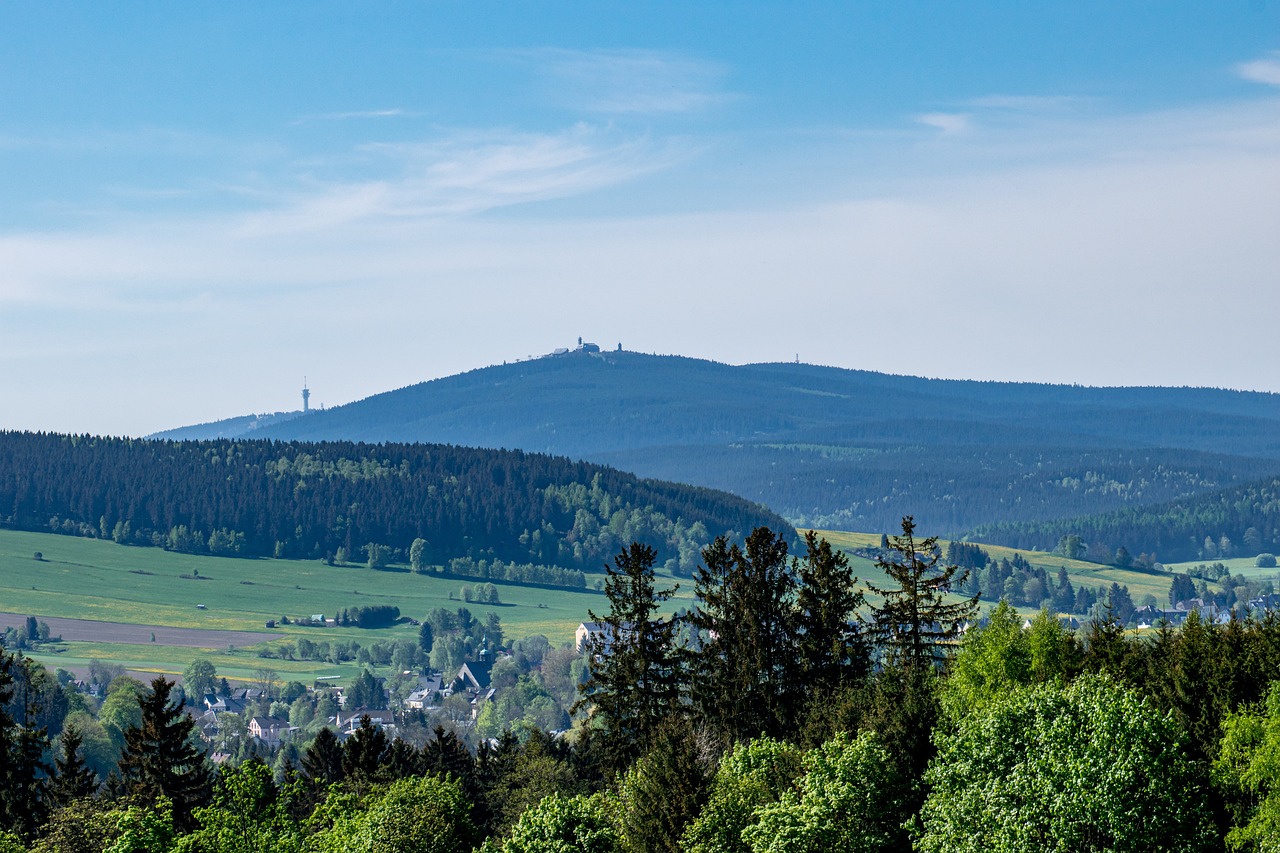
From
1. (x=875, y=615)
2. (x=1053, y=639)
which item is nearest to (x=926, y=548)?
(x=875, y=615)

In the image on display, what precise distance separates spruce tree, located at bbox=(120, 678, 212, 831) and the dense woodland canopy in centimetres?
19

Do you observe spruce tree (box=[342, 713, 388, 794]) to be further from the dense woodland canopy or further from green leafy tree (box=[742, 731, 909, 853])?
green leafy tree (box=[742, 731, 909, 853])

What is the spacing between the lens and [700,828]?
228ft

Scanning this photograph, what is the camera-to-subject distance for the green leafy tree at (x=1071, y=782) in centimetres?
6081

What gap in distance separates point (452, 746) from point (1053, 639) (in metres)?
54.2

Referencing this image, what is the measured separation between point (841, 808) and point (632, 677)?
22255mm

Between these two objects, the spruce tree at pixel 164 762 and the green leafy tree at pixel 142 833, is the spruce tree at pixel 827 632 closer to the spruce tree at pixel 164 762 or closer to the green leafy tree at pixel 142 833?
the green leafy tree at pixel 142 833

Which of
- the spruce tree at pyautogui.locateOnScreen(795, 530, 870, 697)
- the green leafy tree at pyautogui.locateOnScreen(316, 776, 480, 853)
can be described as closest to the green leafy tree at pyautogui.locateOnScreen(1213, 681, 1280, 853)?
the spruce tree at pyautogui.locateOnScreen(795, 530, 870, 697)

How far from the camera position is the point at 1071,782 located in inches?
2426

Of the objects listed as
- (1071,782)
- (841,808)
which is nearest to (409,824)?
(841,808)

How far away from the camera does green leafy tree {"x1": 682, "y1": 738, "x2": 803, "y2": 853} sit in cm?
6931

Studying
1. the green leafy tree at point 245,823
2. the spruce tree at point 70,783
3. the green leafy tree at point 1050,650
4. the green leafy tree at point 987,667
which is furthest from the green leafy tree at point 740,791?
the spruce tree at point 70,783

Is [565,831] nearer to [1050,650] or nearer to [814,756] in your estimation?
[814,756]

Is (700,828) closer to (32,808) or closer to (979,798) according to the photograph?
(979,798)
